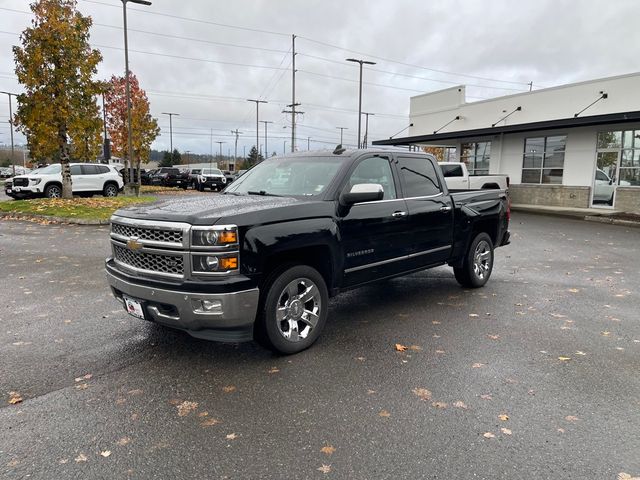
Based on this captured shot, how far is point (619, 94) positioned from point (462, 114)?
8.95 meters

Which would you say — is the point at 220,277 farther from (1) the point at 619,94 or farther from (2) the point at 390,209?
(1) the point at 619,94

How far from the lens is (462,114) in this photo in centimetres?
2705

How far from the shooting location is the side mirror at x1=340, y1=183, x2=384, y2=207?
4.55m

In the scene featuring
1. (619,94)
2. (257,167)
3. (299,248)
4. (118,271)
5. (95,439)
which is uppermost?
(619,94)

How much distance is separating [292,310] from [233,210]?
108cm

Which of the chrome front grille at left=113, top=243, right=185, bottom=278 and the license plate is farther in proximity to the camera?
the license plate

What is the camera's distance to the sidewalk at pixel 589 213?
52.0 ft

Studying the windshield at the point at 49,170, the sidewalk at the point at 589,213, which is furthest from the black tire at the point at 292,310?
the windshield at the point at 49,170

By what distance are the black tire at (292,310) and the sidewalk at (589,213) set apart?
14.7m

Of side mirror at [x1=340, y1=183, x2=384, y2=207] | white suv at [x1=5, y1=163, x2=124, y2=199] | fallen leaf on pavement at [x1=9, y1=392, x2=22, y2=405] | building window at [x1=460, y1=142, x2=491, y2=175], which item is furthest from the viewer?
building window at [x1=460, y1=142, x2=491, y2=175]

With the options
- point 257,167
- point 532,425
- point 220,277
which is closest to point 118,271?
point 220,277

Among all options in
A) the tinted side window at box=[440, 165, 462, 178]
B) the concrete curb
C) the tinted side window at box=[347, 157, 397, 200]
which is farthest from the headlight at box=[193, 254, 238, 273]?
the tinted side window at box=[440, 165, 462, 178]

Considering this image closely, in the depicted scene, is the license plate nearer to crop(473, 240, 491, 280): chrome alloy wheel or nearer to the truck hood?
the truck hood

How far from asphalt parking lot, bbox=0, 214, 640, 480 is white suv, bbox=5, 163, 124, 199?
53.9 ft
